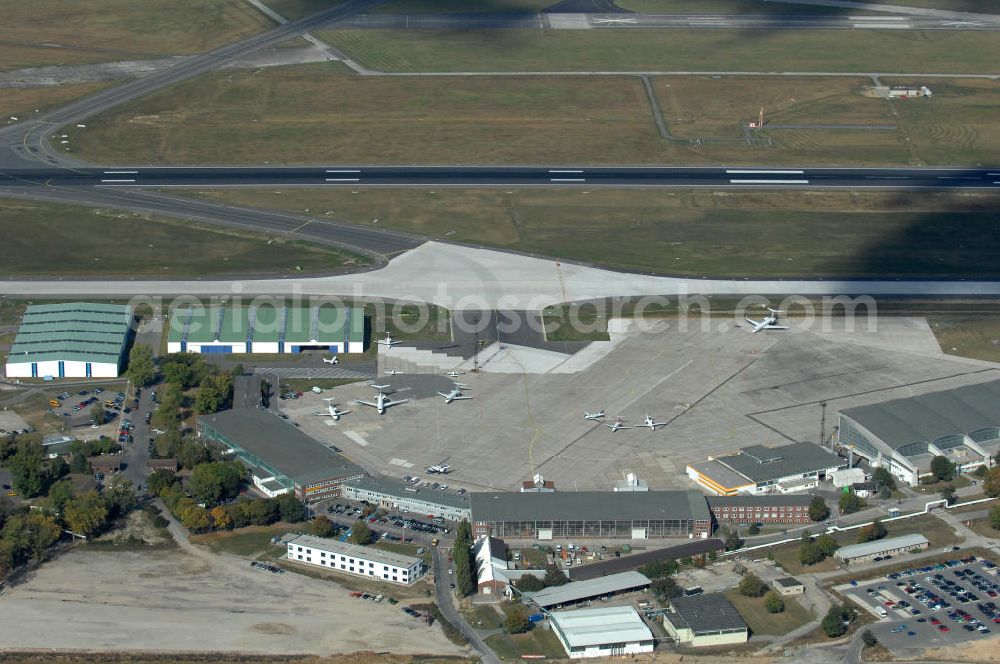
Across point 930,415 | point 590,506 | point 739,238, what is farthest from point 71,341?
point 930,415

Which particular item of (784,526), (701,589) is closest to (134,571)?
(701,589)

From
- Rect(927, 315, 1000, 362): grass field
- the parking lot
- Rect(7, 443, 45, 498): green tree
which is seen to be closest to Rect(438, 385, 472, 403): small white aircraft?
Rect(7, 443, 45, 498): green tree

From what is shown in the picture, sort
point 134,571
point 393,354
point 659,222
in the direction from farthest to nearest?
1. point 659,222
2. point 393,354
3. point 134,571

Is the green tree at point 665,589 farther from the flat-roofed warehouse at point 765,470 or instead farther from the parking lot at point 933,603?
the flat-roofed warehouse at point 765,470

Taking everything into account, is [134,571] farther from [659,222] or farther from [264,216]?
[659,222]

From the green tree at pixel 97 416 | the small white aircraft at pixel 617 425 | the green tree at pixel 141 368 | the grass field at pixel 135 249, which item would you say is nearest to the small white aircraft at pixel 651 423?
the small white aircraft at pixel 617 425

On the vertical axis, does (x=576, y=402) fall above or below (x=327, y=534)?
above
